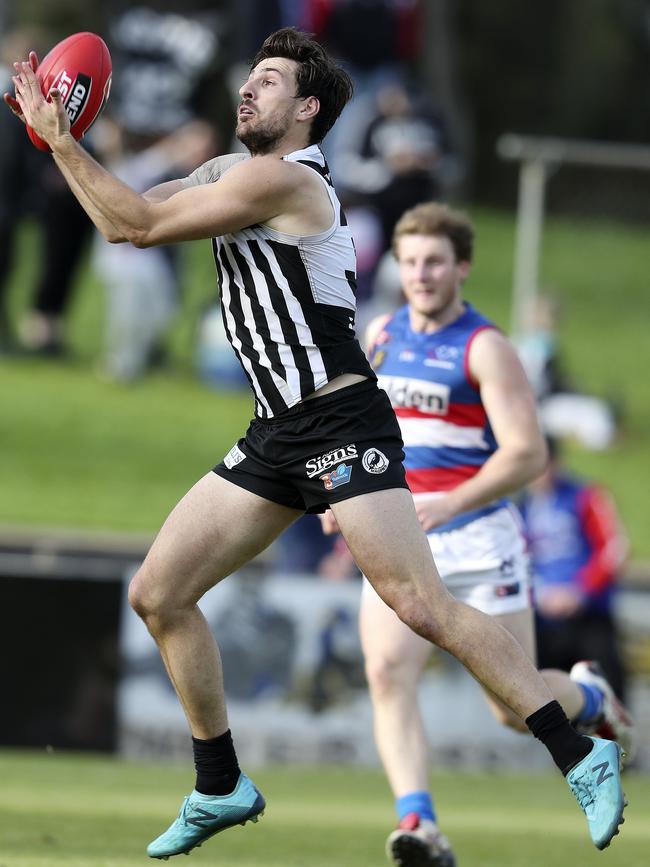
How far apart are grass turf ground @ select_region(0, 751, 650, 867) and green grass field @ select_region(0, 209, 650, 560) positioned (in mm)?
4207

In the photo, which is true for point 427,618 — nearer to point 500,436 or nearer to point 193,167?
point 500,436

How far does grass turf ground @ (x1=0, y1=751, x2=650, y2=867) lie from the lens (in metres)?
6.69

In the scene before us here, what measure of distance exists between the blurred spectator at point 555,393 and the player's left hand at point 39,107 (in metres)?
7.31

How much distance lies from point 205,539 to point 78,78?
5.14 feet

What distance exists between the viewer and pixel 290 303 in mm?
5469

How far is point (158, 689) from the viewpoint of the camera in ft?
35.7

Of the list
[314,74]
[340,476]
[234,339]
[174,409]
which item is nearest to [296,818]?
[340,476]

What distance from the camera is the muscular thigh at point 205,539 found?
5.59 metres

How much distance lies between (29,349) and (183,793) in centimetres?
876

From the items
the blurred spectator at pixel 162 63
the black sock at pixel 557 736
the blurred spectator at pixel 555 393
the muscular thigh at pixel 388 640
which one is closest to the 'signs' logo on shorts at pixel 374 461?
the black sock at pixel 557 736

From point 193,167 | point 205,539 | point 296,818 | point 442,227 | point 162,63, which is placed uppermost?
point 162,63

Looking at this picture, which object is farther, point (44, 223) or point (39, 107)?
point (44, 223)

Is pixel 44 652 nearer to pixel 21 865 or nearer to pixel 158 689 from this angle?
pixel 158 689

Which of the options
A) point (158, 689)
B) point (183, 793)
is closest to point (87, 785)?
point (183, 793)
